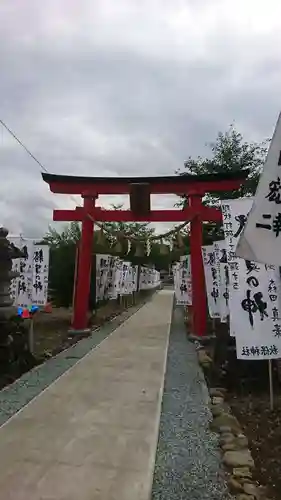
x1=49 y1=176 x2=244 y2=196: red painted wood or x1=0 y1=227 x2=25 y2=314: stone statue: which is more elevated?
x1=49 y1=176 x2=244 y2=196: red painted wood

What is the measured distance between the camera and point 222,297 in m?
8.53

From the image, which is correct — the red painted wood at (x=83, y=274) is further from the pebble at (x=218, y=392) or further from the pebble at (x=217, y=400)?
the pebble at (x=217, y=400)

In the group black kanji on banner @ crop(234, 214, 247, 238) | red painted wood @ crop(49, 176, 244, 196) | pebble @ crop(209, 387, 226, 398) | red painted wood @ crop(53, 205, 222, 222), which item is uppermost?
red painted wood @ crop(49, 176, 244, 196)

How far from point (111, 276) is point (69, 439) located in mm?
13389

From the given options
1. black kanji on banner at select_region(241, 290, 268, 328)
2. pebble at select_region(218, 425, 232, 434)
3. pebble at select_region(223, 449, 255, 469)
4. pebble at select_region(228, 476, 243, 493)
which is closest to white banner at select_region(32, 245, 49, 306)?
black kanji on banner at select_region(241, 290, 268, 328)

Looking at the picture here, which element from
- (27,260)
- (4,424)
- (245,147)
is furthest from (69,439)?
(245,147)

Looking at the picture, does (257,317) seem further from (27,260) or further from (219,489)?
(27,260)

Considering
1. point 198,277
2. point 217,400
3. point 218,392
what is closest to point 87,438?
point 217,400

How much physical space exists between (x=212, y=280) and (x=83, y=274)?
3.40m

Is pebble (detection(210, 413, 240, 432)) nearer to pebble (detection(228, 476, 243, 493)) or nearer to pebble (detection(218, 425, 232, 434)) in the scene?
pebble (detection(218, 425, 232, 434))

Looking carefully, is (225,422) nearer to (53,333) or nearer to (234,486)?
(234,486)

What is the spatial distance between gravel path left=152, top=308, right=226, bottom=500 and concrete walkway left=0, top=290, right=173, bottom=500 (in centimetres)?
11

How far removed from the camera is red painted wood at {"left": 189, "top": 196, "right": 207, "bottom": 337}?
37.6 feet

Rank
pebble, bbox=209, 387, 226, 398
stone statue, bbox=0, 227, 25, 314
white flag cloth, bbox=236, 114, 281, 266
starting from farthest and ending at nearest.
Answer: stone statue, bbox=0, 227, 25, 314 → pebble, bbox=209, 387, 226, 398 → white flag cloth, bbox=236, 114, 281, 266
